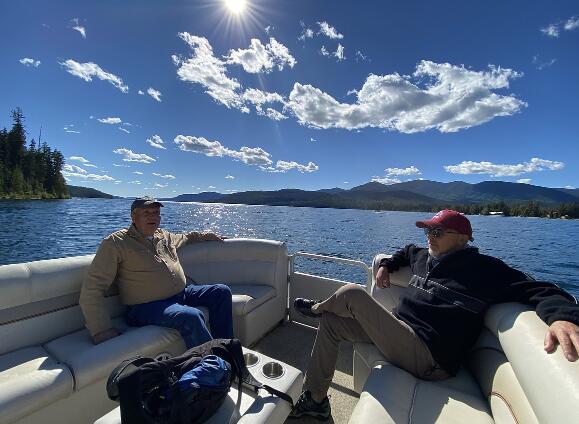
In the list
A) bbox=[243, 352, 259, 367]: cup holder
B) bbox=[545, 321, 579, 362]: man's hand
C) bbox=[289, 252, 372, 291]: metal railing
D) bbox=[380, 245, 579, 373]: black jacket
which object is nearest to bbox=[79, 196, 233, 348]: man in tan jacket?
bbox=[243, 352, 259, 367]: cup holder

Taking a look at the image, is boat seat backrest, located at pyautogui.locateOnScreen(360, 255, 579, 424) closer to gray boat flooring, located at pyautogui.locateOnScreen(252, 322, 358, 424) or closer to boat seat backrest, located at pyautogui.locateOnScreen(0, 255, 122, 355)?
gray boat flooring, located at pyautogui.locateOnScreen(252, 322, 358, 424)

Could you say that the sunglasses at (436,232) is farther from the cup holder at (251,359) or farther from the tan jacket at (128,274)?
the tan jacket at (128,274)

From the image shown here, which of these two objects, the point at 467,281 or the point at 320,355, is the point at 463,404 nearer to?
the point at 467,281

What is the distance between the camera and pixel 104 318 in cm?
233

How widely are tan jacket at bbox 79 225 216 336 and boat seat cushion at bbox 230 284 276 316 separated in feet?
1.97

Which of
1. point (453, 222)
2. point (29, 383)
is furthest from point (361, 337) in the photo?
point (29, 383)

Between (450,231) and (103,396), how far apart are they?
2627mm

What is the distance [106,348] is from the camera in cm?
205

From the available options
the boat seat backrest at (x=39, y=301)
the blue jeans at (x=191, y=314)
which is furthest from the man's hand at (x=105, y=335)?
the boat seat backrest at (x=39, y=301)

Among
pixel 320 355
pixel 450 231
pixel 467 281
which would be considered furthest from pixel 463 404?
pixel 450 231

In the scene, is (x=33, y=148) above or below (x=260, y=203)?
above

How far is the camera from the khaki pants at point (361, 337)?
1879mm

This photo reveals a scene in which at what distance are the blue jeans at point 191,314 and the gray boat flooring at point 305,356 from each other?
2.52 feet

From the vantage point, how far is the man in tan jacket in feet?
7.74
